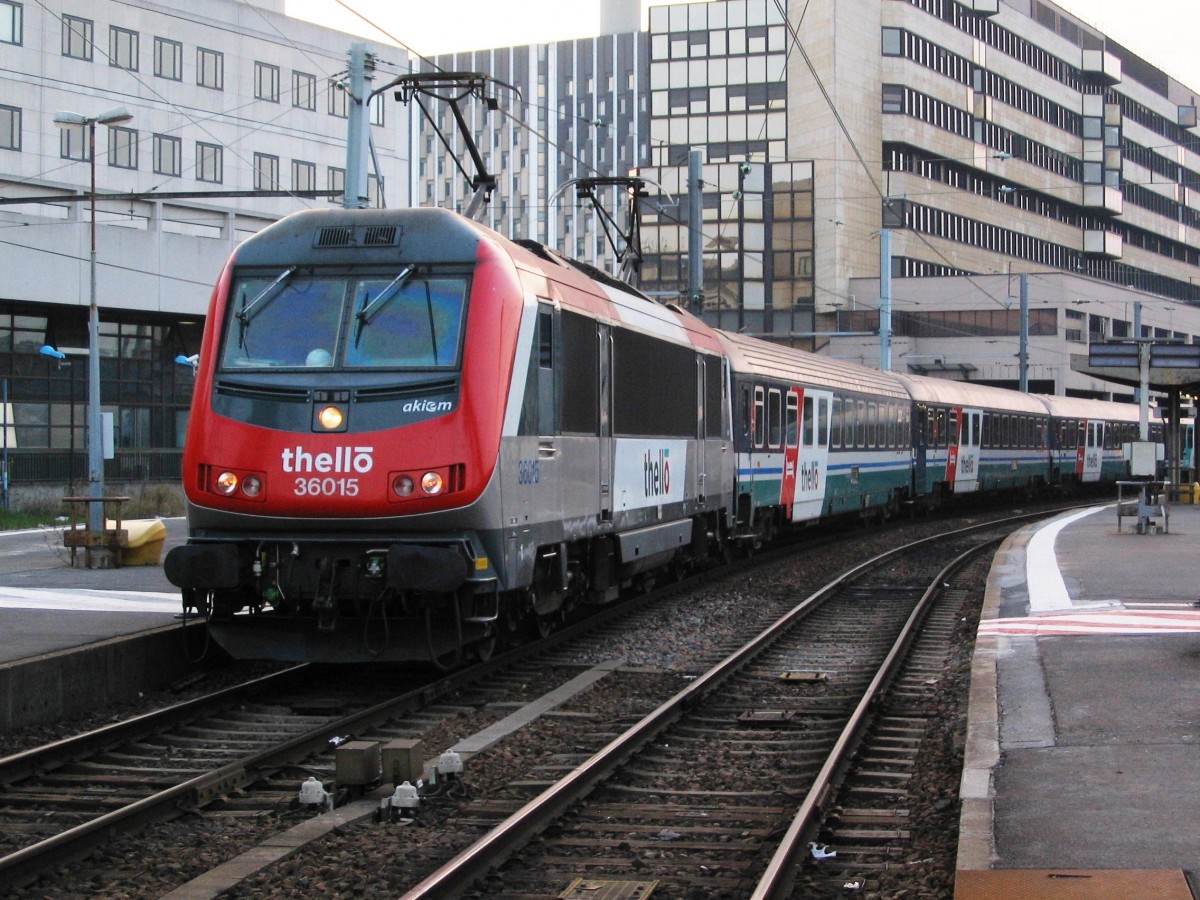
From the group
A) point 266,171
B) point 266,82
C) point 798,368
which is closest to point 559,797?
point 798,368

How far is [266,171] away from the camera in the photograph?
5025cm

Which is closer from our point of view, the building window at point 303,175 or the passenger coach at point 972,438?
the passenger coach at point 972,438

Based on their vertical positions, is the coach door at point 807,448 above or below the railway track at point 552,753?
above

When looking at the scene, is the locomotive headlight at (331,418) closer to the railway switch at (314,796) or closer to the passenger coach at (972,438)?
the railway switch at (314,796)

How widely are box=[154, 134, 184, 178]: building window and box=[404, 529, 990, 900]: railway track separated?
38.2 metres

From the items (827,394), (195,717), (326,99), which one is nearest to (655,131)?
(326,99)

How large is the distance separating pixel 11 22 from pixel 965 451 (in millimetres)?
27296

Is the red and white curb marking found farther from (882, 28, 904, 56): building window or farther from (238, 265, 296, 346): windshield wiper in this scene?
(882, 28, 904, 56): building window

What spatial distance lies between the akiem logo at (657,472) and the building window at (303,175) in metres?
37.1

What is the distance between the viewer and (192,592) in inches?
425

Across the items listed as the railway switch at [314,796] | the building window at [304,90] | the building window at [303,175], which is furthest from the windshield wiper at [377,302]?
the building window at [304,90]

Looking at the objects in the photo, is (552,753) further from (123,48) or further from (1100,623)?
(123,48)

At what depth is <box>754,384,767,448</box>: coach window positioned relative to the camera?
21.6m

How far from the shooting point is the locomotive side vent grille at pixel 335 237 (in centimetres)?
1116
